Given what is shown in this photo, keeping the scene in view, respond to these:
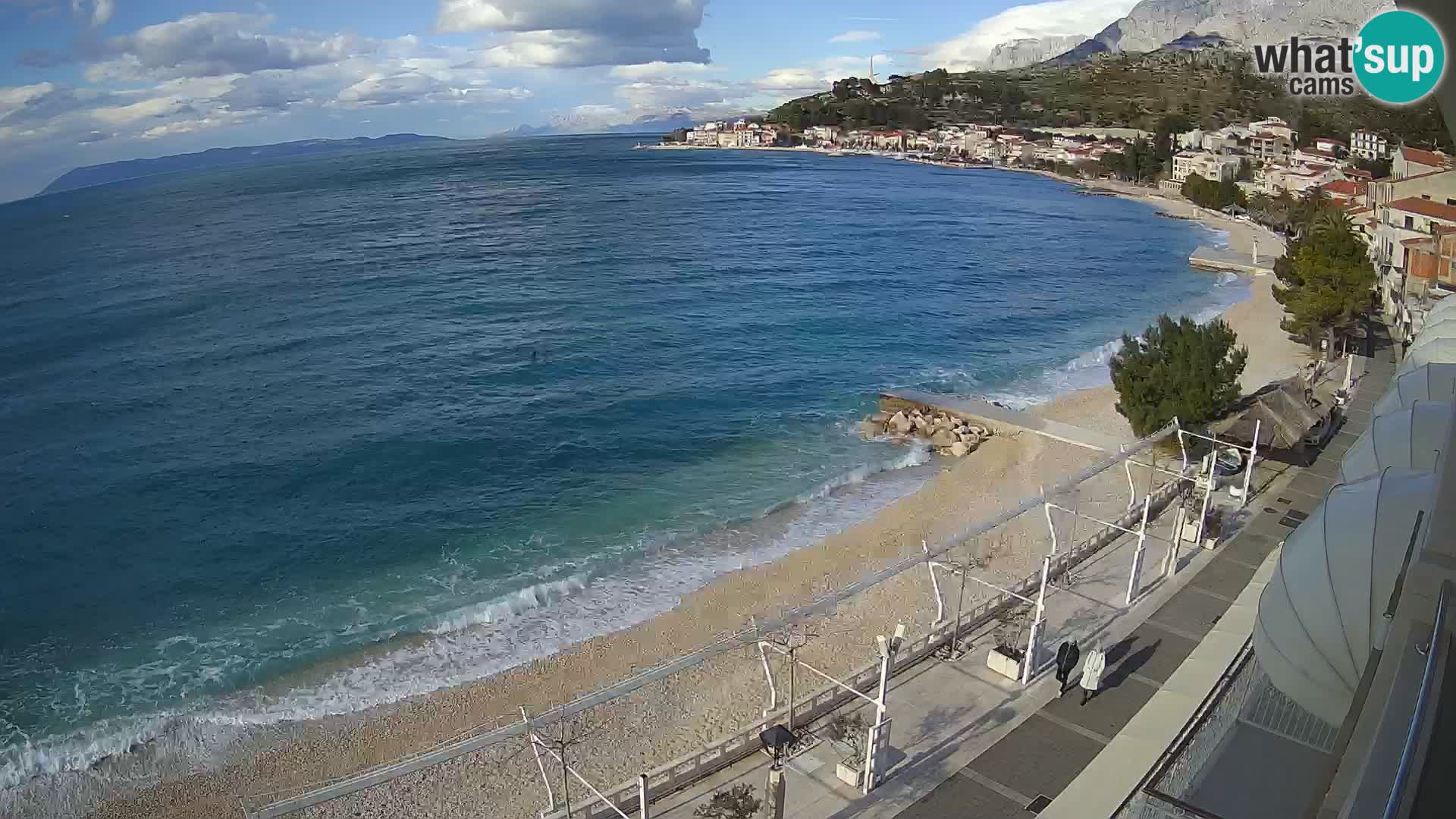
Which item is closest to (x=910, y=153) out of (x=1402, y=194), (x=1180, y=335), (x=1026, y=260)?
(x=1026, y=260)

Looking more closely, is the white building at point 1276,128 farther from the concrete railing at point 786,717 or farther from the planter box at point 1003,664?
the planter box at point 1003,664

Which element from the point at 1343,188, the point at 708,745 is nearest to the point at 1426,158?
the point at 1343,188

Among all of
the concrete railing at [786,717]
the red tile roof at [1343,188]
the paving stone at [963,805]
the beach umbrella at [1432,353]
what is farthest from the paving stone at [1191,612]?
the red tile roof at [1343,188]

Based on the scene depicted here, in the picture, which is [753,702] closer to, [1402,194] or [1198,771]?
[1198,771]

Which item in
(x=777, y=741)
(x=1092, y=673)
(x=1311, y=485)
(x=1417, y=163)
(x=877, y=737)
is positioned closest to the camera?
(x=777, y=741)

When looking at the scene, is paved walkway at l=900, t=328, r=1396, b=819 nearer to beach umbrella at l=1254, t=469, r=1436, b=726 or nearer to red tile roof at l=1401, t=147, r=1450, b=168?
beach umbrella at l=1254, t=469, r=1436, b=726
